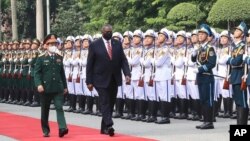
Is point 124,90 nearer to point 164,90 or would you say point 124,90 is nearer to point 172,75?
point 172,75

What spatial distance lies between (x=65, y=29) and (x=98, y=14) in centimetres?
534

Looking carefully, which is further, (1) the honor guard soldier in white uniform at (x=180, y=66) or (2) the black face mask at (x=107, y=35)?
(1) the honor guard soldier in white uniform at (x=180, y=66)

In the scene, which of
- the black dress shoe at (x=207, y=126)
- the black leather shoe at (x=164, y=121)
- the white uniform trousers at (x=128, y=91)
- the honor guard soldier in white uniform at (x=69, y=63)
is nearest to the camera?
the black dress shoe at (x=207, y=126)

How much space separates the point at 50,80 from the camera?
1534 centimetres

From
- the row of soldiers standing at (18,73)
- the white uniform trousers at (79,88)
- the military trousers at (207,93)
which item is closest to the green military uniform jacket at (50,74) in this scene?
the military trousers at (207,93)

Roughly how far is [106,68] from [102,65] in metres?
0.10

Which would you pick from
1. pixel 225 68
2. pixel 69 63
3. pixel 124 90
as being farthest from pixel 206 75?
pixel 69 63

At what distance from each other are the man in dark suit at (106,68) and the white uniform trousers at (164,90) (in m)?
2.61

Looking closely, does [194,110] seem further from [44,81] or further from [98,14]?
[98,14]

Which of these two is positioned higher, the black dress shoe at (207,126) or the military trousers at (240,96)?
the military trousers at (240,96)

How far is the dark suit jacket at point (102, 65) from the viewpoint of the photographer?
15367mm

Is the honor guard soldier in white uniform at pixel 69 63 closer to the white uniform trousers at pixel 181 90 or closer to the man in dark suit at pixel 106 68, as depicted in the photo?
the white uniform trousers at pixel 181 90

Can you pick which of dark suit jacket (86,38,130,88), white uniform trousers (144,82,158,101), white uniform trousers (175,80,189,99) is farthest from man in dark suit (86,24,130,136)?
white uniform trousers (175,80,189,99)

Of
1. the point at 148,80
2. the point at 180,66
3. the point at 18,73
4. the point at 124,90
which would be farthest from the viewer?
the point at 18,73
